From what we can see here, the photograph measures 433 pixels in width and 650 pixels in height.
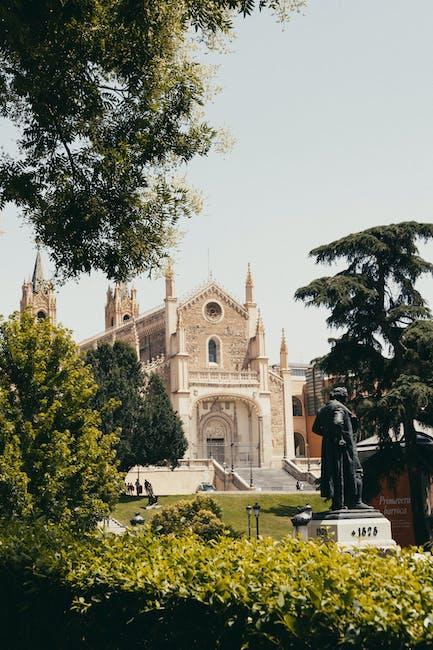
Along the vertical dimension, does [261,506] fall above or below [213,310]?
below

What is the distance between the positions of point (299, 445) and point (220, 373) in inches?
629

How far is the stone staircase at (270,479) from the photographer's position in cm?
5441

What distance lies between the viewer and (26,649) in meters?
7.43

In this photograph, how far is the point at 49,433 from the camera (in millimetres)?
27484

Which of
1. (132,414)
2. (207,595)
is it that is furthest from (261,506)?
(207,595)

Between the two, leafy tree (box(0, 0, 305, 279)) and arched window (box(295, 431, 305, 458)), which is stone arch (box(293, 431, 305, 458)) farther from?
leafy tree (box(0, 0, 305, 279))

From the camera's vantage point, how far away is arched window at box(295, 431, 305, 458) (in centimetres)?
7512

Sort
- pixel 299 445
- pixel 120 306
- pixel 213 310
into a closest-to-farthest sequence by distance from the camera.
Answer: pixel 213 310, pixel 299 445, pixel 120 306

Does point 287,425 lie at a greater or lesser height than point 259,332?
lesser

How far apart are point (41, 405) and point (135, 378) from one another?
24.7 m

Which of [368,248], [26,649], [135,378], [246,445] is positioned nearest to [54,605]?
[26,649]

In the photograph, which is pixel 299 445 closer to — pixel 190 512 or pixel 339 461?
pixel 190 512

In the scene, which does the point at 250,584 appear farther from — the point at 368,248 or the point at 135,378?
the point at 135,378

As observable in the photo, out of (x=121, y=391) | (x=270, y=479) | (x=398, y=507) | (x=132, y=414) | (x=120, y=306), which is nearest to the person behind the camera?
(x=398, y=507)
